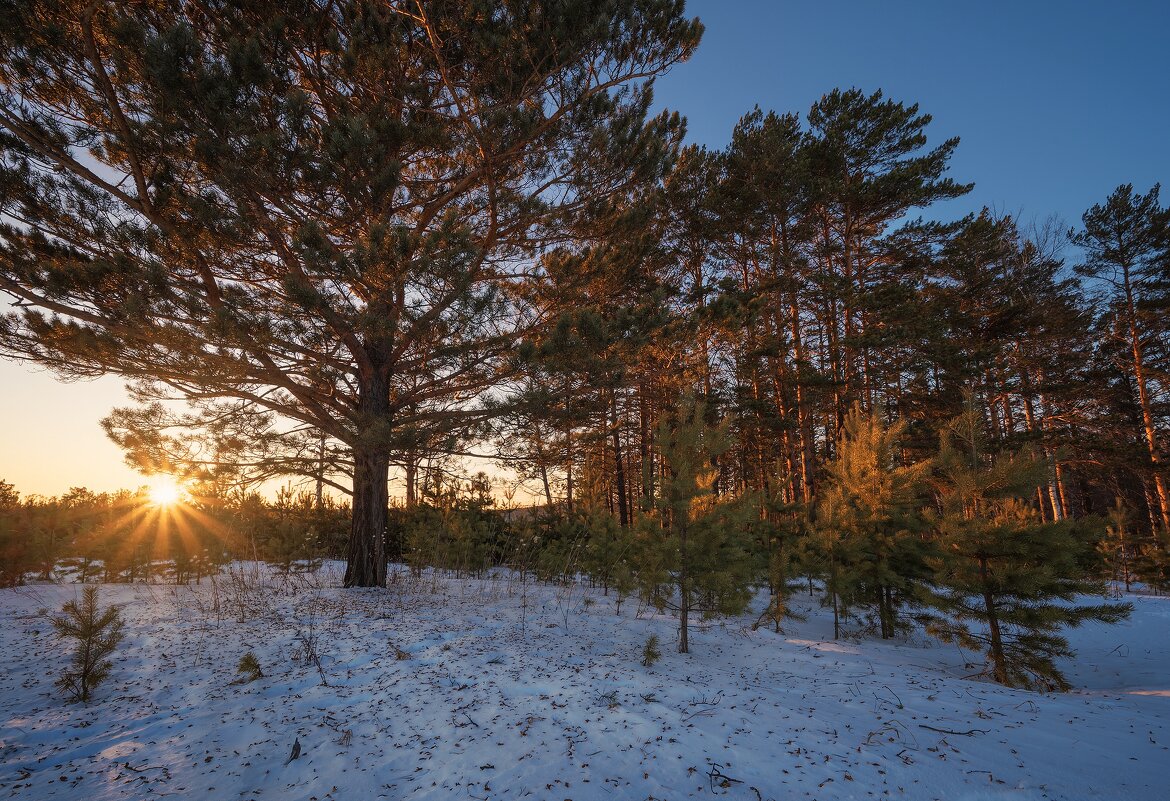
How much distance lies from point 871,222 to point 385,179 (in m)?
15.3

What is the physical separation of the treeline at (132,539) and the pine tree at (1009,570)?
997 centimetres

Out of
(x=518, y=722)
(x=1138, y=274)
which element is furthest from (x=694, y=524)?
(x=1138, y=274)

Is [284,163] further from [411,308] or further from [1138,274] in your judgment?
[1138,274]

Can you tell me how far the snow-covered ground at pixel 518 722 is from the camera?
2676 mm

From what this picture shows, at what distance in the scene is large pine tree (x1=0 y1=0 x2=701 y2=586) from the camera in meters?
5.77

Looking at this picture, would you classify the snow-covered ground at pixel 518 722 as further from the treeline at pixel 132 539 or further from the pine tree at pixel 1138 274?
the pine tree at pixel 1138 274

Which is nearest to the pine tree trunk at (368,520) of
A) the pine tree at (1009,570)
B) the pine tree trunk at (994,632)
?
the pine tree at (1009,570)

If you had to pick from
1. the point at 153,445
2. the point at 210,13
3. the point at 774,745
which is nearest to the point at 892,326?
the point at 774,745

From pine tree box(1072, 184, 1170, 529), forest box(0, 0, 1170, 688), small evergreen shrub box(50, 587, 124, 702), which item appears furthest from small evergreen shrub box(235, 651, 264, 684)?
pine tree box(1072, 184, 1170, 529)

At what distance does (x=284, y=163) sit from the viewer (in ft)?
20.4

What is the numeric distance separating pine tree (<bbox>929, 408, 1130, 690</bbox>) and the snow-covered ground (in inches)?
31.6

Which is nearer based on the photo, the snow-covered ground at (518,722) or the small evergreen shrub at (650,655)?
the snow-covered ground at (518,722)

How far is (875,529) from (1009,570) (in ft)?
7.52

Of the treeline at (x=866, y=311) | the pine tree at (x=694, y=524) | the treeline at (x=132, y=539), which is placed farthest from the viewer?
the treeline at (x=866, y=311)
